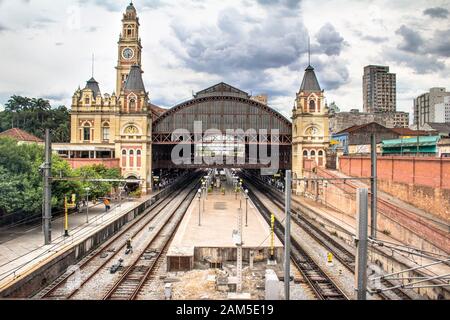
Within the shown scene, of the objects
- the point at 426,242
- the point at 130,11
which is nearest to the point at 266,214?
the point at 426,242

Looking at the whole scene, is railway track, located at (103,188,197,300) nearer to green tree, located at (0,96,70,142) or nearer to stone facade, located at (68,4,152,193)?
green tree, located at (0,96,70,142)

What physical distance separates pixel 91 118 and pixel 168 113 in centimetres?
1375

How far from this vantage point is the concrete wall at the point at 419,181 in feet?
84.7

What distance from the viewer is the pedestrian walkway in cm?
1825

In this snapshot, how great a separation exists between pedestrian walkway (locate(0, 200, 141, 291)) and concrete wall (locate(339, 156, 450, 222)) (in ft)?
88.2

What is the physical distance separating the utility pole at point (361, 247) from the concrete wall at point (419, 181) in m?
22.4

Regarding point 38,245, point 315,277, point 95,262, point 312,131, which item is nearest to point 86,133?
point 312,131

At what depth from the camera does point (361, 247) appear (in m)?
6.61

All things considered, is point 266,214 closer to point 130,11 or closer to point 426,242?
point 426,242

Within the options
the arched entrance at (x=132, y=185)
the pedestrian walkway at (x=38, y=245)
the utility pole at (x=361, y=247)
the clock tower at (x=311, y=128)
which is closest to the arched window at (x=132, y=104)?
the arched entrance at (x=132, y=185)

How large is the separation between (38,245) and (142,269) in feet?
24.9

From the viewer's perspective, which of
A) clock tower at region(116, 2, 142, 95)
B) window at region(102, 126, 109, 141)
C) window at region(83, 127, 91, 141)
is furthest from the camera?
clock tower at region(116, 2, 142, 95)

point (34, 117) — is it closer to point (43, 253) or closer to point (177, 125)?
point (177, 125)

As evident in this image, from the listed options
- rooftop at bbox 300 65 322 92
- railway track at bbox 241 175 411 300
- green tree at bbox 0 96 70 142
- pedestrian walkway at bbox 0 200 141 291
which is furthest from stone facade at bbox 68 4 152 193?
railway track at bbox 241 175 411 300
